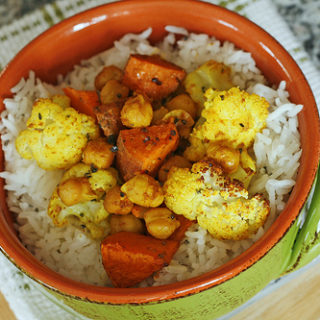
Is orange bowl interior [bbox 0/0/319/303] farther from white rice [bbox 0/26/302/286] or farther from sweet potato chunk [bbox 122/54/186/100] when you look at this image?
sweet potato chunk [bbox 122/54/186/100]

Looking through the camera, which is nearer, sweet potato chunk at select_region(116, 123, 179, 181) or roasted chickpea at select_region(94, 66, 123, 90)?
sweet potato chunk at select_region(116, 123, 179, 181)

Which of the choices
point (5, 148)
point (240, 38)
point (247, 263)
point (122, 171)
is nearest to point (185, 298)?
point (247, 263)

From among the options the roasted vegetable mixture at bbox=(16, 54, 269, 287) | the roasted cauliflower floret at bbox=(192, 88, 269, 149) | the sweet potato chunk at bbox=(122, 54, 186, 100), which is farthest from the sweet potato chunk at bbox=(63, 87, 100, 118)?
the roasted cauliflower floret at bbox=(192, 88, 269, 149)

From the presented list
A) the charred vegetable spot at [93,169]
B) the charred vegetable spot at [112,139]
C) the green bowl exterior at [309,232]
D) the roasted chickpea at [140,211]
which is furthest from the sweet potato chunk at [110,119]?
the green bowl exterior at [309,232]

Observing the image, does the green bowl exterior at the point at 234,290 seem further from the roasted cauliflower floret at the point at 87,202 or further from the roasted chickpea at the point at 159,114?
the roasted chickpea at the point at 159,114

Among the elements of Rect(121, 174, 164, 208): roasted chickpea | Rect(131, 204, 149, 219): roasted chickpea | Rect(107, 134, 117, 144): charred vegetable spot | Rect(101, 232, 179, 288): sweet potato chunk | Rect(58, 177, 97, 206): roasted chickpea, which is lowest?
Rect(101, 232, 179, 288): sweet potato chunk

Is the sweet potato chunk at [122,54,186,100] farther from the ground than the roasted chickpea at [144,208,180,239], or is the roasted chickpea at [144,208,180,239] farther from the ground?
the sweet potato chunk at [122,54,186,100]
